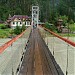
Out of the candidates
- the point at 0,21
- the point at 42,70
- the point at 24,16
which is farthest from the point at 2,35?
the point at 42,70

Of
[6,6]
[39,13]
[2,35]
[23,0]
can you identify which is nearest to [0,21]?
[39,13]

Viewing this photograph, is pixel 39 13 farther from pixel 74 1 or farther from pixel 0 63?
pixel 0 63

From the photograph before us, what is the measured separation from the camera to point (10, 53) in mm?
3369

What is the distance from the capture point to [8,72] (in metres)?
3.51

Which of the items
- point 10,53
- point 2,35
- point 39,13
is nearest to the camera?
point 10,53

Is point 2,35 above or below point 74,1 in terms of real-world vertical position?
below

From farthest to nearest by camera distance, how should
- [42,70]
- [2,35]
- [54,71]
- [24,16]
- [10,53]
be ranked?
[24,16]
[2,35]
[42,70]
[54,71]
[10,53]

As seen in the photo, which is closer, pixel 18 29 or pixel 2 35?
pixel 18 29

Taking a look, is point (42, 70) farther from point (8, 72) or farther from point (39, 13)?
point (39, 13)

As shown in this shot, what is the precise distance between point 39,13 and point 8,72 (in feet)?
187

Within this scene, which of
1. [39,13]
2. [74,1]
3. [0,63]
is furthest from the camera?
[39,13]

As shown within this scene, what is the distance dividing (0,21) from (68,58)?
173ft

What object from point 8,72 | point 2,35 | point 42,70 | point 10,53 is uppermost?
point 10,53

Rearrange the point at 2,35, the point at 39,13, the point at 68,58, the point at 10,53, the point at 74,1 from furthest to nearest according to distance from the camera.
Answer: the point at 39,13 → the point at 2,35 → the point at 74,1 → the point at 68,58 → the point at 10,53
